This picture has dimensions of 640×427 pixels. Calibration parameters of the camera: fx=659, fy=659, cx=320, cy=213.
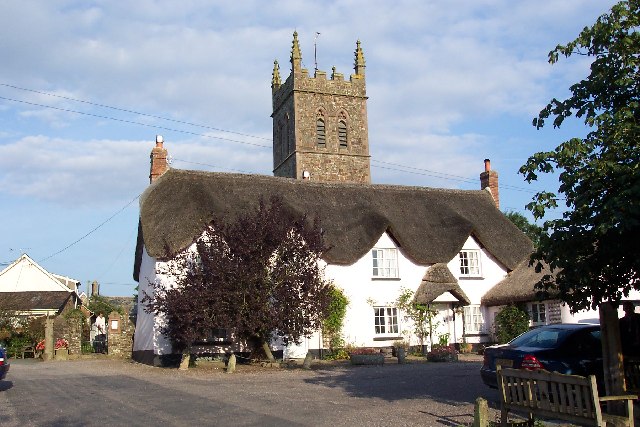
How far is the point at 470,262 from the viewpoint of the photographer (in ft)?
98.2

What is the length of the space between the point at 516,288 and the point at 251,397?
16900mm

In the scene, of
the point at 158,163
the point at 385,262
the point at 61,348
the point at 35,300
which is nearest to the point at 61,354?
the point at 61,348

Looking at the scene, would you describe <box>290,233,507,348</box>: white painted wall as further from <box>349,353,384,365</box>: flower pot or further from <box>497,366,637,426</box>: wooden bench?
<box>497,366,637,426</box>: wooden bench

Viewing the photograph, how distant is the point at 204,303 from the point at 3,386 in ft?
19.7

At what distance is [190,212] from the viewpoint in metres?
25.0

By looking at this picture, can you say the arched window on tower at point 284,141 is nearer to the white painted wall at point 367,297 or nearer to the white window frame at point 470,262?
the white window frame at point 470,262

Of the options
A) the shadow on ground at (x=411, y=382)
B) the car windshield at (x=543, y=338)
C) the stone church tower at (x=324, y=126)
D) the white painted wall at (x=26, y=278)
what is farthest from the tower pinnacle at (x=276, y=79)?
the car windshield at (x=543, y=338)

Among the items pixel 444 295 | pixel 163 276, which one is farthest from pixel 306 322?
pixel 444 295

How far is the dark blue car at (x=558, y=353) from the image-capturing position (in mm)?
11316

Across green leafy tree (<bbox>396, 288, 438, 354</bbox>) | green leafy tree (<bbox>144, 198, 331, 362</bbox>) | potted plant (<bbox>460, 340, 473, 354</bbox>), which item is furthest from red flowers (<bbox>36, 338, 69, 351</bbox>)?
potted plant (<bbox>460, 340, 473, 354</bbox>)

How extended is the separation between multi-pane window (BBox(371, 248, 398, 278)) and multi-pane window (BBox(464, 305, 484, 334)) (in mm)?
3863

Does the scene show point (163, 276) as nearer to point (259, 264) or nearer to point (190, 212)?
point (190, 212)

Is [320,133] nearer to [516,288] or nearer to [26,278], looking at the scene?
[26,278]

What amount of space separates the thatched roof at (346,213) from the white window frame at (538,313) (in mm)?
3103
